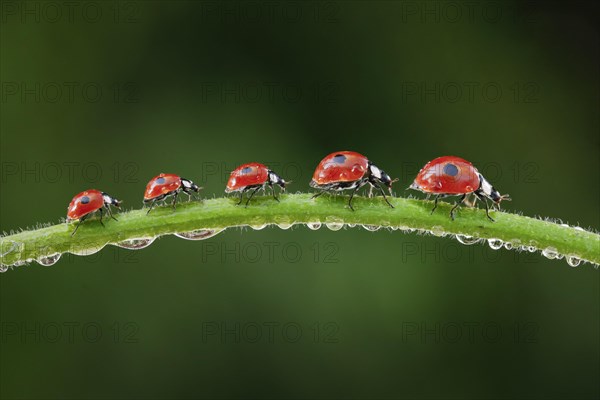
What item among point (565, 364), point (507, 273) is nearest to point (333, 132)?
point (507, 273)

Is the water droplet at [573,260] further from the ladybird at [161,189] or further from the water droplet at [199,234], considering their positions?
the ladybird at [161,189]

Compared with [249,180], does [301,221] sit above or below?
below

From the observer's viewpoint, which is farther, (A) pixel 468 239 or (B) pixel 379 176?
(B) pixel 379 176

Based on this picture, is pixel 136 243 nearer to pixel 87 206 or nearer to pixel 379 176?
pixel 87 206

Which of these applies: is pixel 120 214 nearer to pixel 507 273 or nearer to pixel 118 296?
pixel 118 296

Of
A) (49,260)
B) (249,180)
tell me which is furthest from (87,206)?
(249,180)

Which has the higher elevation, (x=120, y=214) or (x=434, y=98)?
(x=434, y=98)

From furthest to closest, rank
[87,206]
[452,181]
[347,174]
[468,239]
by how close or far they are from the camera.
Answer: [347,174] < [452,181] < [87,206] < [468,239]

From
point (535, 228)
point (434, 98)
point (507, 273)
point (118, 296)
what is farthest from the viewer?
→ point (434, 98)
